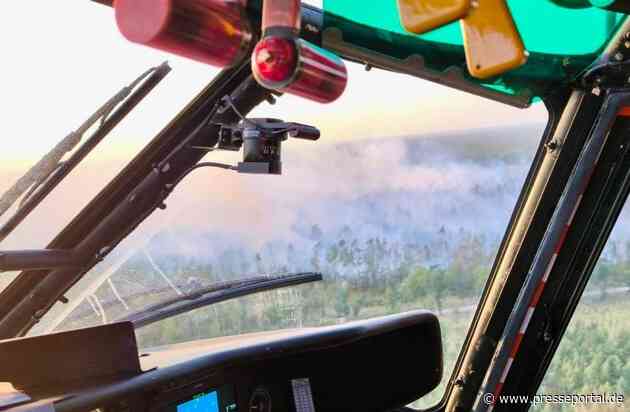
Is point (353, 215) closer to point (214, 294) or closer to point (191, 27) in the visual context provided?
point (214, 294)

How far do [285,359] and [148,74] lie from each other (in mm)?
1316

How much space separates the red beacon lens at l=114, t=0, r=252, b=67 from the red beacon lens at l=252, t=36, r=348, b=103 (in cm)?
3

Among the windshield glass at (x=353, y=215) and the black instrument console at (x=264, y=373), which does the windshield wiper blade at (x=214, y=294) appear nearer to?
the windshield glass at (x=353, y=215)

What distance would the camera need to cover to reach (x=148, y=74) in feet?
7.86

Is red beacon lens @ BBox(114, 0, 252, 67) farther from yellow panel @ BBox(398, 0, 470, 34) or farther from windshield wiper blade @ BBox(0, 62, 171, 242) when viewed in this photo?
windshield wiper blade @ BBox(0, 62, 171, 242)

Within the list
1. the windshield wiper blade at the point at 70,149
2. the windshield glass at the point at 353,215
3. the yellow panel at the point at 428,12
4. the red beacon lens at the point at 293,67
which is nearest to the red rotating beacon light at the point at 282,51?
the red beacon lens at the point at 293,67

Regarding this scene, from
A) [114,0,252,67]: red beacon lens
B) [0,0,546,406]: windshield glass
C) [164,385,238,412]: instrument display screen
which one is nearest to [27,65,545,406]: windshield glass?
[0,0,546,406]: windshield glass

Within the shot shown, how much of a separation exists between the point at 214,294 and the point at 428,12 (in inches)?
85.9

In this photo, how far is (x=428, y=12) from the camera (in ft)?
2.84

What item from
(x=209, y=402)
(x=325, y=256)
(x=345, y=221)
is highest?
(x=345, y=221)

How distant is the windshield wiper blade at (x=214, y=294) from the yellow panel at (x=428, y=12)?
1998 millimetres

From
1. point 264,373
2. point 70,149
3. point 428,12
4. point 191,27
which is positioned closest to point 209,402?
point 264,373

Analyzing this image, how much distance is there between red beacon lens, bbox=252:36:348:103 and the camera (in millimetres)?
1057

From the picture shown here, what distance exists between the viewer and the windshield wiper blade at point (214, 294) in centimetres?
277
